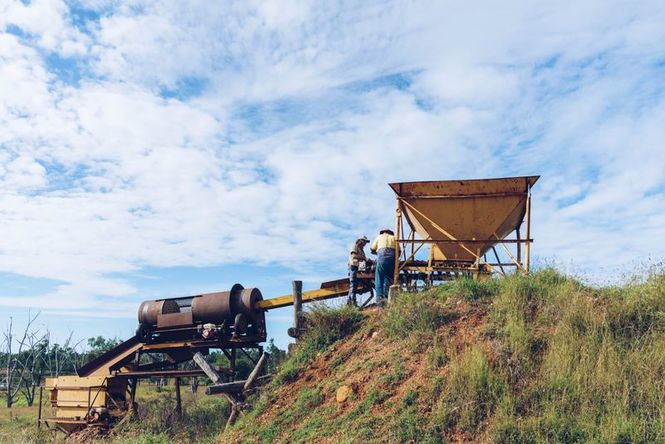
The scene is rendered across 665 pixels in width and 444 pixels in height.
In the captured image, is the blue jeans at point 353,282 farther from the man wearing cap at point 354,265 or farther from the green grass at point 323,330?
the green grass at point 323,330

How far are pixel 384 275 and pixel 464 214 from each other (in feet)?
7.50

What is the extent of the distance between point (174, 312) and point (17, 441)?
4695 mm

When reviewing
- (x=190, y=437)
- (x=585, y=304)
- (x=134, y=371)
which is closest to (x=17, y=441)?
(x=134, y=371)

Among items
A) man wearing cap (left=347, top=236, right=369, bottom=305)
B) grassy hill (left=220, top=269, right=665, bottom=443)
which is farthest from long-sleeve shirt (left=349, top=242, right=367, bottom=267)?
grassy hill (left=220, top=269, right=665, bottom=443)

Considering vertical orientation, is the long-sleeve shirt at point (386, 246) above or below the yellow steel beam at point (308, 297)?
above

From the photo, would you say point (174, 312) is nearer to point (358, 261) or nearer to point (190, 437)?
point (190, 437)

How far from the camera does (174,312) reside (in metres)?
14.4

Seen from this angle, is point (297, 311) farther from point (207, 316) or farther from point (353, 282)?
point (207, 316)

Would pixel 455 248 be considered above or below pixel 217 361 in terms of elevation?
above

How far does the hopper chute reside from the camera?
1199cm

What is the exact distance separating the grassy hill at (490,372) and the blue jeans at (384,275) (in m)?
0.98

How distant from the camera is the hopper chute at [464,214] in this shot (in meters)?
12.0

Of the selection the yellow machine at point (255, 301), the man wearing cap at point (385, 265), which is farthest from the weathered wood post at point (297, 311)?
the man wearing cap at point (385, 265)

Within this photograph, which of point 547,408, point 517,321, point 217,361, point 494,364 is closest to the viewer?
point 547,408
